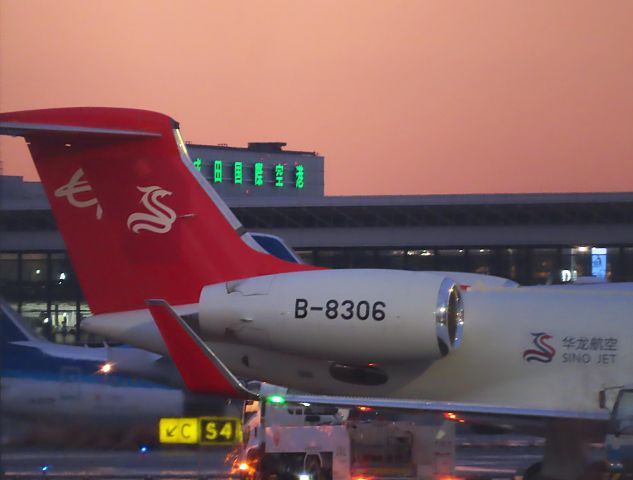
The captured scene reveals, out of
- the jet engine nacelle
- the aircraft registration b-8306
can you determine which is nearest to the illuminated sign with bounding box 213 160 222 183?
the aircraft registration b-8306

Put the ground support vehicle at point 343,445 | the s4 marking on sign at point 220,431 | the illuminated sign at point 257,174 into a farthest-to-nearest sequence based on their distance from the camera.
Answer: the illuminated sign at point 257,174 → the s4 marking on sign at point 220,431 → the ground support vehicle at point 343,445

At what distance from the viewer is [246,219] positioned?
29828mm

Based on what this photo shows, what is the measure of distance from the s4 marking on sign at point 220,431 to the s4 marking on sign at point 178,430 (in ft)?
0.68

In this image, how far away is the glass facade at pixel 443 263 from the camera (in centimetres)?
2867

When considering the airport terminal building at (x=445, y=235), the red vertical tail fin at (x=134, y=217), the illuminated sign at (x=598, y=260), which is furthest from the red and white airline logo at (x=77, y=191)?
Answer: the illuminated sign at (x=598, y=260)

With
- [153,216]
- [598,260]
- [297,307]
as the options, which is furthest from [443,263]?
[297,307]

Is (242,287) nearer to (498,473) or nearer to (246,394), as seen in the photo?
(246,394)

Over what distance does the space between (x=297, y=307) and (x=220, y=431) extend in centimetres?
310

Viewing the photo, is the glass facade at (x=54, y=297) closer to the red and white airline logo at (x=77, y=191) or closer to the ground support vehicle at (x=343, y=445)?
the red and white airline logo at (x=77, y=191)

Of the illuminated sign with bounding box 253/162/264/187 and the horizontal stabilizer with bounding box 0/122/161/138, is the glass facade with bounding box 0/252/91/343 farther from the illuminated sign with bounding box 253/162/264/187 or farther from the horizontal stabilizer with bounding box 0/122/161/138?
the horizontal stabilizer with bounding box 0/122/161/138

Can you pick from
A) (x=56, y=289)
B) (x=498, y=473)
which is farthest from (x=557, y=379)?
(x=56, y=289)

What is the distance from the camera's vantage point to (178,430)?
1495 cm

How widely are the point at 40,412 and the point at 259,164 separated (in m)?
25.0

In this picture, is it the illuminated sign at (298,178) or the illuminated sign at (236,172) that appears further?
the illuminated sign at (298,178)
